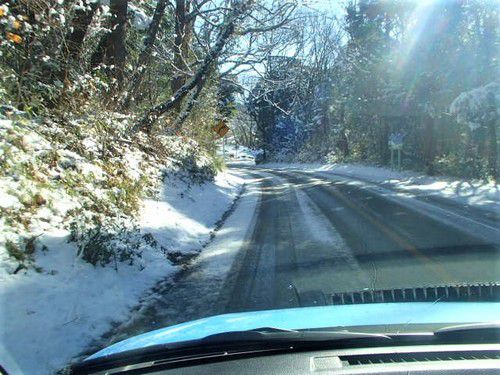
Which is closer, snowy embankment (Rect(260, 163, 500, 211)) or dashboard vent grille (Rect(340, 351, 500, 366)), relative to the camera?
dashboard vent grille (Rect(340, 351, 500, 366))

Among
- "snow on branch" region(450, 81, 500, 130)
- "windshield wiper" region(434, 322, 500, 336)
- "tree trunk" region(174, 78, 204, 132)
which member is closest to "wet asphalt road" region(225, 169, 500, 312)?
"windshield wiper" region(434, 322, 500, 336)

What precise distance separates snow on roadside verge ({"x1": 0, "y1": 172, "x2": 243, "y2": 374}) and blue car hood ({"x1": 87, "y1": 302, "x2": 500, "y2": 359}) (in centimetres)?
141

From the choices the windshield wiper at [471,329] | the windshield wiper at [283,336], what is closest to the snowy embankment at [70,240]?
the windshield wiper at [283,336]

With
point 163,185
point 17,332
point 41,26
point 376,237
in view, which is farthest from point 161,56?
point 17,332

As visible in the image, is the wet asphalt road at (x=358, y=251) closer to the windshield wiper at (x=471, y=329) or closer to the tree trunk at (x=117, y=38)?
the windshield wiper at (x=471, y=329)

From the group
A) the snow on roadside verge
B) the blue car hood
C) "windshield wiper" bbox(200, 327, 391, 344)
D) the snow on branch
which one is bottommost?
the snow on roadside verge

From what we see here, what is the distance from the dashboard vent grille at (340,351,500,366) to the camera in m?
2.30

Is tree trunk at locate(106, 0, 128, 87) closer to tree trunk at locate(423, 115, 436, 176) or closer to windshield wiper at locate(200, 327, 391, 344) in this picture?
windshield wiper at locate(200, 327, 391, 344)

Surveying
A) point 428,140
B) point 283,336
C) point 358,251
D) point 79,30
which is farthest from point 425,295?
point 428,140

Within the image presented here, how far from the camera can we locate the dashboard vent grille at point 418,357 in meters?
2.30

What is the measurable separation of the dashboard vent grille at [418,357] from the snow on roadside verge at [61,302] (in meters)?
2.73

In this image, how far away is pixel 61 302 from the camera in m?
5.24

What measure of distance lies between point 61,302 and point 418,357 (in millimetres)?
3928

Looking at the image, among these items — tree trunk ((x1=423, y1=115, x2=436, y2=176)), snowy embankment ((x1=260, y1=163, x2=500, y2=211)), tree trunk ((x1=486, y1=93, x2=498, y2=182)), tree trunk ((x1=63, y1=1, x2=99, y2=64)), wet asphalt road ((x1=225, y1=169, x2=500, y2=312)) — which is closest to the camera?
wet asphalt road ((x1=225, y1=169, x2=500, y2=312))
